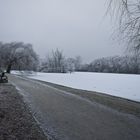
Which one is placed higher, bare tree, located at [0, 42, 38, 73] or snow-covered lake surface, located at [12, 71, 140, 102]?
bare tree, located at [0, 42, 38, 73]

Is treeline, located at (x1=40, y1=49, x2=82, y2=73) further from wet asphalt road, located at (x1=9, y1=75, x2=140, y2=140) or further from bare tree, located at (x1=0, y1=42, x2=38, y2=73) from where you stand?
wet asphalt road, located at (x1=9, y1=75, x2=140, y2=140)

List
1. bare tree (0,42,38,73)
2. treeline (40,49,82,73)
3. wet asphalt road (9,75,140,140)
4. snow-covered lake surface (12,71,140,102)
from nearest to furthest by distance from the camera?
wet asphalt road (9,75,140,140) → snow-covered lake surface (12,71,140,102) → bare tree (0,42,38,73) → treeline (40,49,82,73)

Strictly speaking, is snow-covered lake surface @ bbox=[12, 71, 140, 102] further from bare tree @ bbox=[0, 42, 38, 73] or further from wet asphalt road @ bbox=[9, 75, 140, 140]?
bare tree @ bbox=[0, 42, 38, 73]

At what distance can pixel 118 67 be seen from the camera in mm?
92500

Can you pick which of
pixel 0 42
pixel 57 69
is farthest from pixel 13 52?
pixel 57 69

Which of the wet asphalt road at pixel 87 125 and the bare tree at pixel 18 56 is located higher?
the bare tree at pixel 18 56

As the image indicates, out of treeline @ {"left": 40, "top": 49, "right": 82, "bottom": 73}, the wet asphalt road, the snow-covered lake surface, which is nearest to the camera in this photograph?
the wet asphalt road

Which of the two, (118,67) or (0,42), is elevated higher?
(0,42)

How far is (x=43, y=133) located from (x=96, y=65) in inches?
4303

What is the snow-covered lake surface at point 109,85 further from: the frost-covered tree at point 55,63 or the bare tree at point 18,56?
the frost-covered tree at point 55,63

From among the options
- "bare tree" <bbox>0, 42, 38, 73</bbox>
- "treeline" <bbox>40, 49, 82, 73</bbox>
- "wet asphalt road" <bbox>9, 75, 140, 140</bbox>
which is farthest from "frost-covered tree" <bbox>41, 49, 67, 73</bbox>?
"wet asphalt road" <bbox>9, 75, 140, 140</bbox>

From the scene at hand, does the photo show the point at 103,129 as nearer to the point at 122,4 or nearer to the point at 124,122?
the point at 124,122

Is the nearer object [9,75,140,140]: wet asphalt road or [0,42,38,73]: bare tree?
[9,75,140,140]: wet asphalt road

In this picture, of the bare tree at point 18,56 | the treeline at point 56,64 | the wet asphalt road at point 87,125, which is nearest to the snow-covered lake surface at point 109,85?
the wet asphalt road at point 87,125
